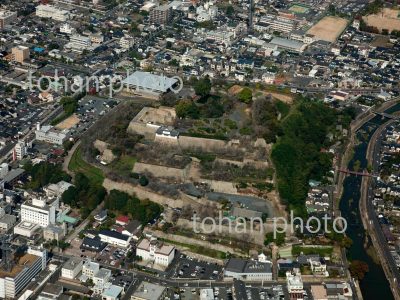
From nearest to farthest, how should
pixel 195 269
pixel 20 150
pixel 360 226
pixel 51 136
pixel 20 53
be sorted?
pixel 195 269
pixel 360 226
pixel 20 150
pixel 51 136
pixel 20 53

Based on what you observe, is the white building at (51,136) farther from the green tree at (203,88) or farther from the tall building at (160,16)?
the tall building at (160,16)

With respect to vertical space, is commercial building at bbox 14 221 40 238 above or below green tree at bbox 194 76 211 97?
below

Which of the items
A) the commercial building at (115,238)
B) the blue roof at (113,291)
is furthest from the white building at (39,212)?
the blue roof at (113,291)

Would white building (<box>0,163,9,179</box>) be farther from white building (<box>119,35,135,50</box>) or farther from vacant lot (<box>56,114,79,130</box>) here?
white building (<box>119,35,135,50</box>)

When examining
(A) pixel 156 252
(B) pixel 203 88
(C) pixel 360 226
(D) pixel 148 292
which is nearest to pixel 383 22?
(B) pixel 203 88

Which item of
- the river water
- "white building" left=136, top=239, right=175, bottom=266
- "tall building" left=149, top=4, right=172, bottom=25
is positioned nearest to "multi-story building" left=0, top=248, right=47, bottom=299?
"white building" left=136, top=239, right=175, bottom=266

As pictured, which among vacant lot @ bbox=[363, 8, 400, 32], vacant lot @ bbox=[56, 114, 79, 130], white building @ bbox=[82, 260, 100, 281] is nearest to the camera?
white building @ bbox=[82, 260, 100, 281]

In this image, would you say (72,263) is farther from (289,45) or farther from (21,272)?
(289,45)
